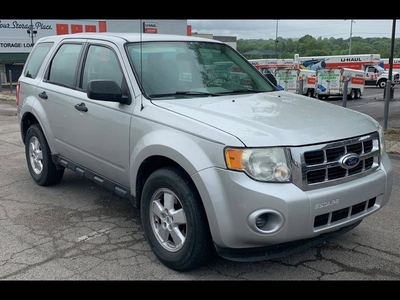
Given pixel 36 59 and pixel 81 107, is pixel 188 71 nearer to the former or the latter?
pixel 81 107

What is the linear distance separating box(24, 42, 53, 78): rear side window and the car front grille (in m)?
3.85

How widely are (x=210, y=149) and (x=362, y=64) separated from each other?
41.1m

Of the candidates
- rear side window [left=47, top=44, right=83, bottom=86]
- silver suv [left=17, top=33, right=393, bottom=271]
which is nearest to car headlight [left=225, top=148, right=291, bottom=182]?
silver suv [left=17, top=33, right=393, bottom=271]

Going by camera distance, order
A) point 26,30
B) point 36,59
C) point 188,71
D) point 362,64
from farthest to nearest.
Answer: point 362,64
point 26,30
point 36,59
point 188,71

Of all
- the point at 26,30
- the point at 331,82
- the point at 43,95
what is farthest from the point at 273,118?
the point at 26,30

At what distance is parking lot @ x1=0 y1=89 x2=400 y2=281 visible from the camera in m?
3.37

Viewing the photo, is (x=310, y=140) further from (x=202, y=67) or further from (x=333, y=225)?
(x=202, y=67)

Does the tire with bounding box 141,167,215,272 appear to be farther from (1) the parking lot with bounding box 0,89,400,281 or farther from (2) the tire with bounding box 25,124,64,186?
(2) the tire with bounding box 25,124,64,186

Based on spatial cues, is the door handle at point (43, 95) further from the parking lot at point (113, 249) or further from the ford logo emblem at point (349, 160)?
the ford logo emblem at point (349, 160)

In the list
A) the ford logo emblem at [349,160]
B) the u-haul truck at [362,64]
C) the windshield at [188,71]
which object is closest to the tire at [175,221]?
the windshield at [188,71]

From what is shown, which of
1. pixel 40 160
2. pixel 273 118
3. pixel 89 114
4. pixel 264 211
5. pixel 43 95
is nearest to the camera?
pixel 264 211

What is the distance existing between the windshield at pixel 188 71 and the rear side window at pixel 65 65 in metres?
0.96

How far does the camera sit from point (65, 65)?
4980 mm
